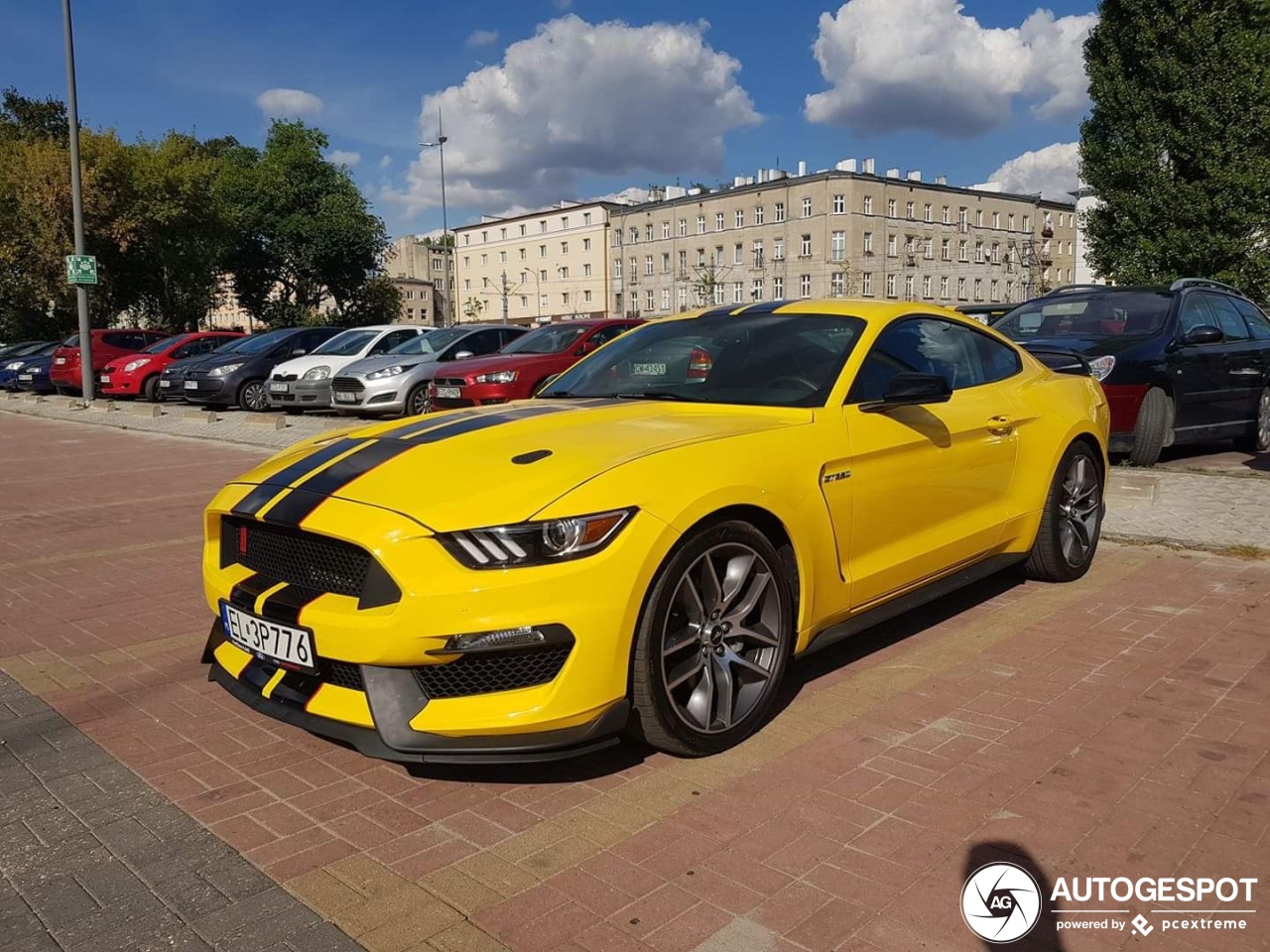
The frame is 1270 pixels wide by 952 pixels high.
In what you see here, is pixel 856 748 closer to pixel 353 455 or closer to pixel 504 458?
pixel 504 458

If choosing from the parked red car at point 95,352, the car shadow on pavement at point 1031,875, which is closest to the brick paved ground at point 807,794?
the car shadow on pavement at point 1031,875

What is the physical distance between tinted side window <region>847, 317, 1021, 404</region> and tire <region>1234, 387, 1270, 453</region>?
584 centimetres

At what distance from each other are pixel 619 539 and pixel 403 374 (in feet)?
39.2

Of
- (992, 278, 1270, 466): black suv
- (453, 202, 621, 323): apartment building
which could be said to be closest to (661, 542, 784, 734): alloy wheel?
(992, 278, 1270, 466): black suv

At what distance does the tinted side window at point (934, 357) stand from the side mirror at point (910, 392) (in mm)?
61

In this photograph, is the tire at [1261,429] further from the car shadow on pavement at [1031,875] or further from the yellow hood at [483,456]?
the car shadow on pavement at [1031,875]

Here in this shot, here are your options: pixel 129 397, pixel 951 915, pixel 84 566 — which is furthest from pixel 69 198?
pixel 951 915

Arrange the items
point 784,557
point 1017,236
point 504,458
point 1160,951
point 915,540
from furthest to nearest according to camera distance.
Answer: point 1017,236 → point 915,540 → point 784,557 → point 504,458 → point 1160,951

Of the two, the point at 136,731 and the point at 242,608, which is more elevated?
the point at 242,608

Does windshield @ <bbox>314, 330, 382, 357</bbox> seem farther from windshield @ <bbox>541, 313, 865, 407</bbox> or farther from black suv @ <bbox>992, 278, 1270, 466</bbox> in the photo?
windshield @ <bbox>541, 313, 865, 407</bbox>

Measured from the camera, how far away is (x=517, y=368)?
12.2 meters

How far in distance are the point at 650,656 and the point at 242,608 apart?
1.37 metres

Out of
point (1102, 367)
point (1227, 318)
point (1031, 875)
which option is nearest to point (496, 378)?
point (1102, 367)

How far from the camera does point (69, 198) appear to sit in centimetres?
3058
